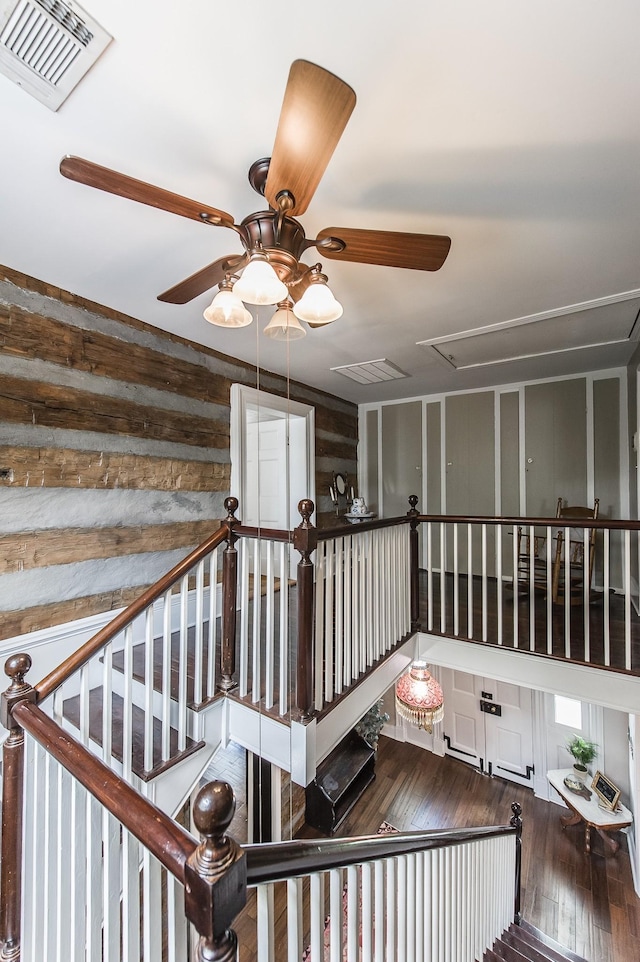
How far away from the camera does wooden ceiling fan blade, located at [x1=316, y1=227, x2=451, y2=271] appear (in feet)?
4.30

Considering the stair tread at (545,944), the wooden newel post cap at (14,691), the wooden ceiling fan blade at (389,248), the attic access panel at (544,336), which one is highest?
the attic access panel at (544,336)

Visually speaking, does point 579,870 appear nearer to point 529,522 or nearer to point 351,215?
point 529,522

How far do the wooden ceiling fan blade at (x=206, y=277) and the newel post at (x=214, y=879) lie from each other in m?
1.50

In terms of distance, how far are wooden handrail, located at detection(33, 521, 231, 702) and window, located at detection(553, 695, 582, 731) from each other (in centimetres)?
499

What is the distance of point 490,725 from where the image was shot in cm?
524

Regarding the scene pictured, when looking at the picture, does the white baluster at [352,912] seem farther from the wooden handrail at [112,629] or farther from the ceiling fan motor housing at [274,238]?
the ceiling fan motor housing at [274,238]

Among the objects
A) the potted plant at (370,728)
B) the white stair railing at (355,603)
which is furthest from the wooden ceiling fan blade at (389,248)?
the potted plant at (370,728)

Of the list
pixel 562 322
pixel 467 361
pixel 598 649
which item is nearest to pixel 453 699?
pixel 598 649

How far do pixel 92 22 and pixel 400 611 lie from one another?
3.20 m

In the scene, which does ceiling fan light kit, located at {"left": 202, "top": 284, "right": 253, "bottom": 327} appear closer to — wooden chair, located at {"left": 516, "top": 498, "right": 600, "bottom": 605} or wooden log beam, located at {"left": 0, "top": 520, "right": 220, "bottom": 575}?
wooden log beam, located at {"left": 0, "top": 520, "right": 220, "bottom": 575}

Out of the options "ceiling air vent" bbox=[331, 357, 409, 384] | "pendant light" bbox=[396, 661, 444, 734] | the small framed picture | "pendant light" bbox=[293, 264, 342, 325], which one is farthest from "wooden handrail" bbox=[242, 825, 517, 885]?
the small framed picture

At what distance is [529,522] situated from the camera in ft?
9.08

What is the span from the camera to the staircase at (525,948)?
2504 millimetres

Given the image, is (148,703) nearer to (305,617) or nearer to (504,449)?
(305,617)
